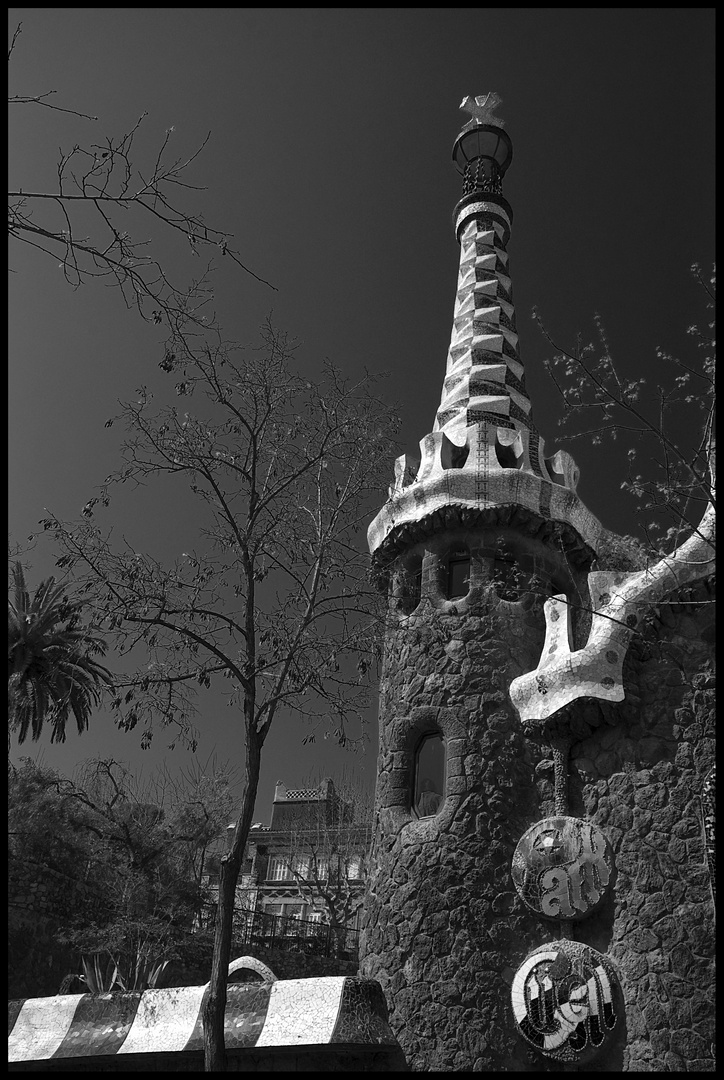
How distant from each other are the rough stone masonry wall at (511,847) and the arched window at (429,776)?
0.13 m

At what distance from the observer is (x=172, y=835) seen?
20.1 metres

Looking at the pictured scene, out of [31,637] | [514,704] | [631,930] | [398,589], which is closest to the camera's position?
[631,930]

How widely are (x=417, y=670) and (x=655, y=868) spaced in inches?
154

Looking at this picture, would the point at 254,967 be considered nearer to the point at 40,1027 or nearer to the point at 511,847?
the point at 40,1027

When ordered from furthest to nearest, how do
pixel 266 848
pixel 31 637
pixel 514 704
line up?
pixel 266 848, pixel 31 637, pixel 514 704

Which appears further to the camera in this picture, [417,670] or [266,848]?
[266,848]

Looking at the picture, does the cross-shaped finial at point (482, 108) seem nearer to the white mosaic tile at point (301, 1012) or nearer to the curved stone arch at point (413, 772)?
the curved stone arch at point (413, 772)

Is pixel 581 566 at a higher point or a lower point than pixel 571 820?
higher

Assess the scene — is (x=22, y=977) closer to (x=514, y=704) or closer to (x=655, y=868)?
(x=514, y=704)

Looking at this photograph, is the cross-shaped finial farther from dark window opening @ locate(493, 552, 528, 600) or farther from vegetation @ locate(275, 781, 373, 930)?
vegetation @ locate(275, 781, 373, 930)

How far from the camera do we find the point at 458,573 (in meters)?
12.0

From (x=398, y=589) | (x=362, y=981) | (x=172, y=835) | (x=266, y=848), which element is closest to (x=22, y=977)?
(x=172, y=835)

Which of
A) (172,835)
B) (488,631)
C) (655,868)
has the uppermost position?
(488,631)

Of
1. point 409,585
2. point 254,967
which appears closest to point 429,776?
point 409,585
